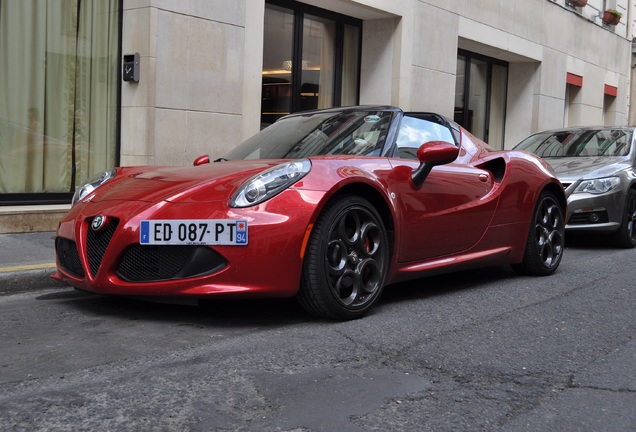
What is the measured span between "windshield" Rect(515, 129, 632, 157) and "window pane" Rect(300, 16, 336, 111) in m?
3.91

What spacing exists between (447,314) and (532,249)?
168cm

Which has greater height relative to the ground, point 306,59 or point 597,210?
point 306,59

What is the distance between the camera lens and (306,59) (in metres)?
12.4

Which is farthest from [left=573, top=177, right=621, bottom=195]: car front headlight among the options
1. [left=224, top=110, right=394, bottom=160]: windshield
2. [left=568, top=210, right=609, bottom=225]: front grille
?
[left=224, top=110, right=394, bottom=160]: windshield

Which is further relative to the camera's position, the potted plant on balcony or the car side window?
the potted plant on balcony

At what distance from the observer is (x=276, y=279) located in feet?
13.0

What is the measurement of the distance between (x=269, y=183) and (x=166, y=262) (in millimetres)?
667

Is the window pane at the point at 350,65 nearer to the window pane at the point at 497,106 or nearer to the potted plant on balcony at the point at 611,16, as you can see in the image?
the window pane at the point at 497,106

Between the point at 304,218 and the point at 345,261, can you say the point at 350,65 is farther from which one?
the point at 304,218

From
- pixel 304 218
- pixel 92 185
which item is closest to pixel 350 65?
pixel 92 185

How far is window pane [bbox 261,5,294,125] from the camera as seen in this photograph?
37.4 feet

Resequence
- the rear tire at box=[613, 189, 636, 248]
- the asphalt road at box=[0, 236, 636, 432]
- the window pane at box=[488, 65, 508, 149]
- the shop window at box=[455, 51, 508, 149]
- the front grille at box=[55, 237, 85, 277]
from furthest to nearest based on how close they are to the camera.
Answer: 1. the window pane at box=[488, 65, 508, 149]
2. the shop window at box=[455, 51, 508, 149]
3. the rear tire at box=[613, 189, 636, 248]
4. the front grille at box=[55, 237, 85, 277]
5. the asphalt road at box=[0, 236, 636, 432]

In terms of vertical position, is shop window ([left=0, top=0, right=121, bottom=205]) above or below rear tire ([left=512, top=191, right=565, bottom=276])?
above

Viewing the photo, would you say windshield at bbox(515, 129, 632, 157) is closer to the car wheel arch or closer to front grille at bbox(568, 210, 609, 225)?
front grille at bbox(568, 210, 609, 225)
